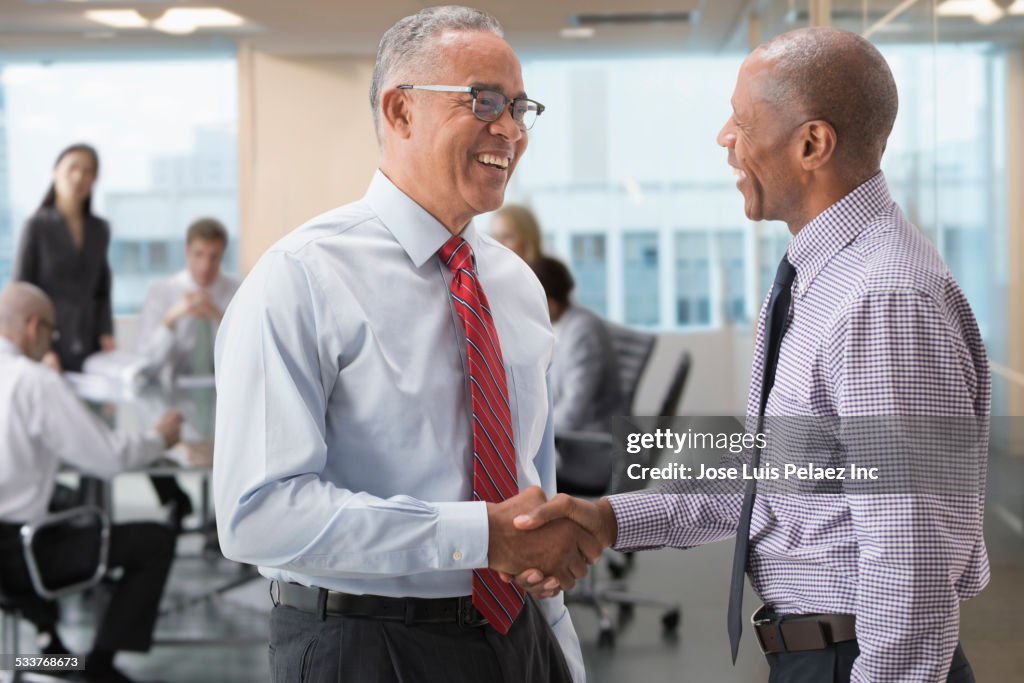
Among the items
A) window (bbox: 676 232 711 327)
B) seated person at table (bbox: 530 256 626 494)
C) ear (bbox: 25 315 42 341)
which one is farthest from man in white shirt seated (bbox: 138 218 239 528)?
window (bbox: 676 232 711 327)

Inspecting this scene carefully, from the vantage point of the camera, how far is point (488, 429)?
1592 mm

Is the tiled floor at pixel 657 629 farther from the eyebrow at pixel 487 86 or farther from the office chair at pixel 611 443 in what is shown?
the eyebrow at pixel 487 86

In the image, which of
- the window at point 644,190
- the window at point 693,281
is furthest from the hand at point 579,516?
the window at point 693,281

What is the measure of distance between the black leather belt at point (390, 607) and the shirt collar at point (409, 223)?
51 centimetres

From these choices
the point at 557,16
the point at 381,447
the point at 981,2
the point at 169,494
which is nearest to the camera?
the point at 381,447

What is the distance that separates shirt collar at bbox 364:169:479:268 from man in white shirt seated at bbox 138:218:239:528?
13.2 feet

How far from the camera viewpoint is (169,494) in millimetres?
5531

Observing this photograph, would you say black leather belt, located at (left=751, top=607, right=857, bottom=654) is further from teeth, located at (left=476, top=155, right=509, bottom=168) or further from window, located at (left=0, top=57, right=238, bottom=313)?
window, located at (left=0, top=57, right=238, bottom=313)

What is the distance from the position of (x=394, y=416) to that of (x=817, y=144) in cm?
71

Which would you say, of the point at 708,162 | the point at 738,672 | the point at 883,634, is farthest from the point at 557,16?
the point at 883,634

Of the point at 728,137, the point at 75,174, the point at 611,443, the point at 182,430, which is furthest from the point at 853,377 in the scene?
the point at 75,174

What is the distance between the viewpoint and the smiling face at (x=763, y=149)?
1.50m

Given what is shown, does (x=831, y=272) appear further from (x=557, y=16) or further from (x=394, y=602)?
(x=557, y=16)

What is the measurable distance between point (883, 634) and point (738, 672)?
262 cm
